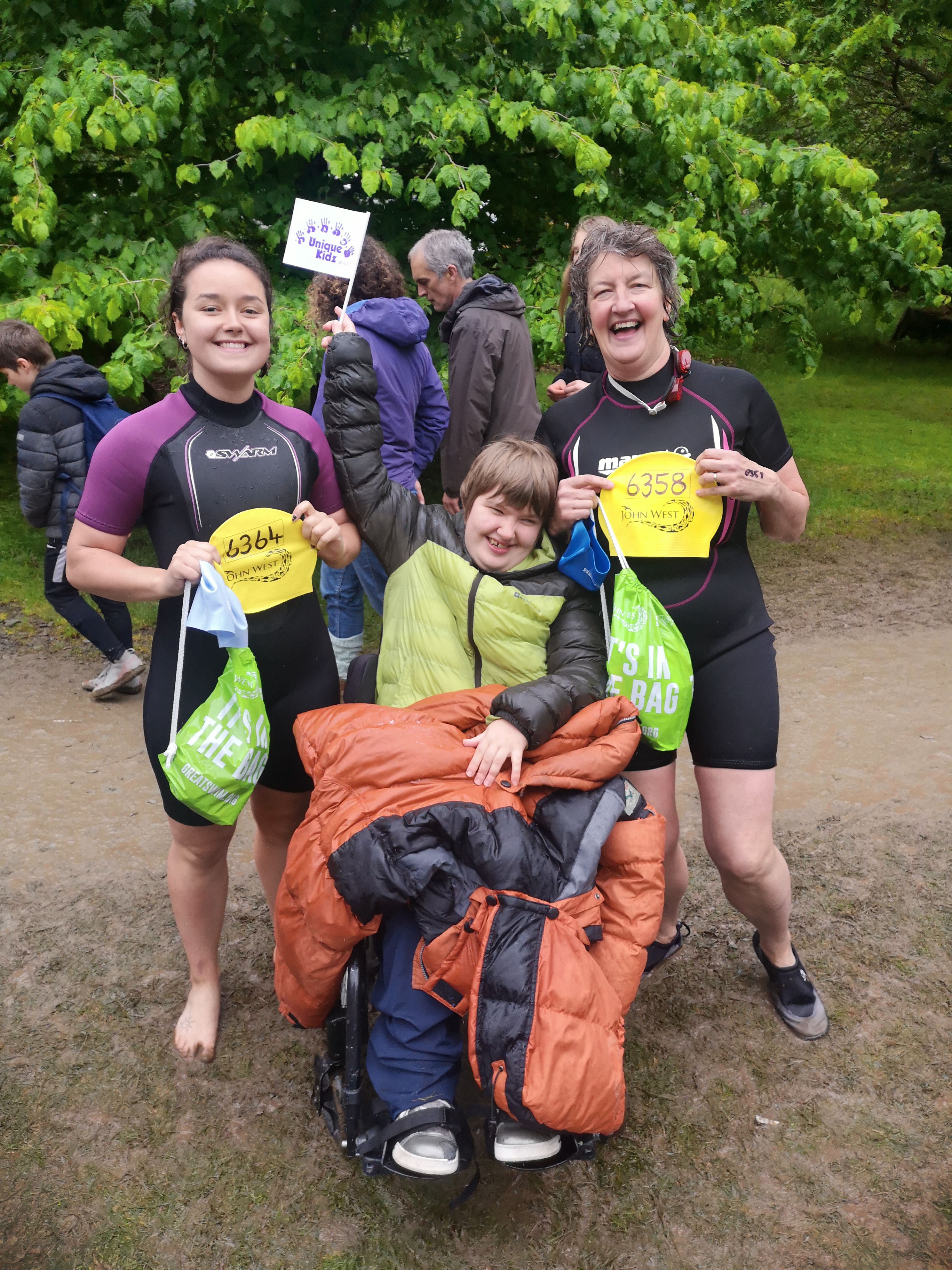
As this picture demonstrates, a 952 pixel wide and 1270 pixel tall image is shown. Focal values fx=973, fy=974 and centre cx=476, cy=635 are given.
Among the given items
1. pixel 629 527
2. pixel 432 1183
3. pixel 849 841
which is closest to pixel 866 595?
pixel 849 841

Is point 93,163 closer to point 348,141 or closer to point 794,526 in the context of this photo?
point 348,141

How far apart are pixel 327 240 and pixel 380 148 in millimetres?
2377

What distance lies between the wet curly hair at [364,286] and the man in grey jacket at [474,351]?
42 centimetres

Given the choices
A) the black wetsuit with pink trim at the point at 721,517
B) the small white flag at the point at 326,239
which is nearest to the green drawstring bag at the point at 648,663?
the black wetsuit with pink trim at the point at 721,517

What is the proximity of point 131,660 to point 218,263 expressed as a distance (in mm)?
3390

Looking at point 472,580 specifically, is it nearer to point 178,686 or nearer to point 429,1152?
point 178,686

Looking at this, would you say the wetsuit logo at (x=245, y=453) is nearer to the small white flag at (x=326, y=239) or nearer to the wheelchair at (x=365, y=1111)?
the wheelchair at (x=365, y=1111)

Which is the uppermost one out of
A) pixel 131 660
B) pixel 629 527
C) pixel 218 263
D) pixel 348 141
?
pixel 348 141

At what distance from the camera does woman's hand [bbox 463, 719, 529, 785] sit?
6.68 ft

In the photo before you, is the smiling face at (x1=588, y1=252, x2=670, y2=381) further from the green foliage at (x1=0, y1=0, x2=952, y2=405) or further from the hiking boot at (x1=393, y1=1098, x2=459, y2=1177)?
the green foliage at (x1=0, y1=0, x2=952, y2=405)

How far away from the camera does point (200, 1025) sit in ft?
8.96

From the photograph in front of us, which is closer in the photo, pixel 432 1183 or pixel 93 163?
pixel 432 1183

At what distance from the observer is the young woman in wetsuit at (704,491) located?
2.36m

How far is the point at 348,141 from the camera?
5.33m
